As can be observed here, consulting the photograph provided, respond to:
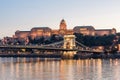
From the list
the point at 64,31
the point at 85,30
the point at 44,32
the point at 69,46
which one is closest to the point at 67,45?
the point at 69,46

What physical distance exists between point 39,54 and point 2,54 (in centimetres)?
861

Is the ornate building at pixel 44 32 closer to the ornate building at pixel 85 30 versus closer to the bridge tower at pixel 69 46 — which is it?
the ornate building at pixel 85 30

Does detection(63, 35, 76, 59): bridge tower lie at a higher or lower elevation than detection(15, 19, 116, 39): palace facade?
lower

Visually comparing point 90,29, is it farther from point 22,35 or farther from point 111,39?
point 111,39

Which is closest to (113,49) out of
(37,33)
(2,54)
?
(2,54)

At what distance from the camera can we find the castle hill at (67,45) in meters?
87.1

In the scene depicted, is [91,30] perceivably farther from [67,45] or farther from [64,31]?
[67,45]

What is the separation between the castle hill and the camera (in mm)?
87062

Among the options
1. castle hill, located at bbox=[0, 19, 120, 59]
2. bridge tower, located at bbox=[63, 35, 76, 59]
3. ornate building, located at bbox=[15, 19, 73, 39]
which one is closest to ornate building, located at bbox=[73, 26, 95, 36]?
castle hill, located at bbox=[0, 19, 120, 59]

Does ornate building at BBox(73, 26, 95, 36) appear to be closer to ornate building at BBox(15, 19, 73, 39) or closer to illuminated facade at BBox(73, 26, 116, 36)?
illuminated facade at BBox(73, 26, 116, 36)

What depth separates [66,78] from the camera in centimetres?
4297

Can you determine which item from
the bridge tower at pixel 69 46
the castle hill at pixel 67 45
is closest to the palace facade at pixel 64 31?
the castle hill at pixel 67 45

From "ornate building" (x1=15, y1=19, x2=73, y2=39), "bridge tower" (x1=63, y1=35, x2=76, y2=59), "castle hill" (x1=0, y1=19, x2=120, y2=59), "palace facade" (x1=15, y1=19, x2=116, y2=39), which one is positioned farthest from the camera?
"ornate building" (x1=15, y1=19, x2=73, y2=39)

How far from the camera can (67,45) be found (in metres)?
97.4
